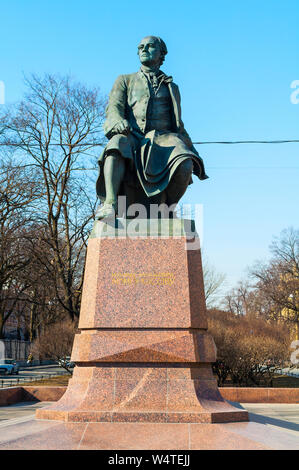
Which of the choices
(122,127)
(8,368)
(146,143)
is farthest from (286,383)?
(122,127)

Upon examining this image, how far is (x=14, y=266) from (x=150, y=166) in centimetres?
1977

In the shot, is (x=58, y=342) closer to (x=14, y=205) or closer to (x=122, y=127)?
(x=14, y=205)

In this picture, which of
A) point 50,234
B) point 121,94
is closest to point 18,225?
point 50,234

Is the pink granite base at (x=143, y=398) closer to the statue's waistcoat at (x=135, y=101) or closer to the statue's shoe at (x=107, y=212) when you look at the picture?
the statue's shoe at (x=107, y=212)

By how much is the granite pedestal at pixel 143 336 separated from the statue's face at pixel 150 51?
8.21 feet

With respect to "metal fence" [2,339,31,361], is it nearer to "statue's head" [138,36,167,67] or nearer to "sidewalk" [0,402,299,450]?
"statue's head" [138,36,167,67]

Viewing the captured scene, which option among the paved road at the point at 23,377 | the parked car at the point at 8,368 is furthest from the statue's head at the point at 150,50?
the parked car at the point at 8,368

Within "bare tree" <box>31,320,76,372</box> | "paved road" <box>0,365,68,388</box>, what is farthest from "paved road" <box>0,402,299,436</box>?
"bare tree" <box>31,320,76,372</box>

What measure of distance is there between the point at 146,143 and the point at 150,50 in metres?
1.52

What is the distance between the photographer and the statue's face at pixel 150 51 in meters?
7.27

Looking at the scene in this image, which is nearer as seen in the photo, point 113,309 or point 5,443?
point 5,443

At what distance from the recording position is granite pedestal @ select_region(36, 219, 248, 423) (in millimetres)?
5164

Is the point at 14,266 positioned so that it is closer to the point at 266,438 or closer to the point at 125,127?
the point at 125,127
